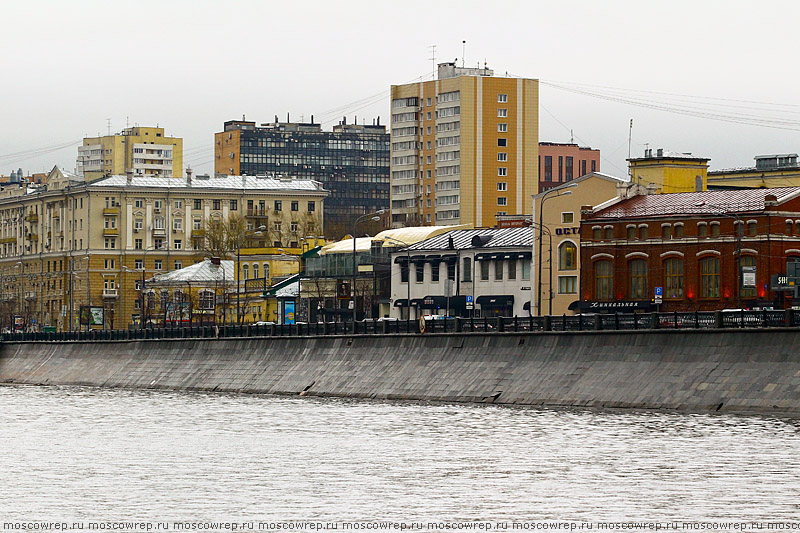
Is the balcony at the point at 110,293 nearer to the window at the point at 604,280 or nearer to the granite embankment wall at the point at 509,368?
the granite embankment wall at the point at 509,368

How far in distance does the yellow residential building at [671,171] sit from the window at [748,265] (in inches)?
1121

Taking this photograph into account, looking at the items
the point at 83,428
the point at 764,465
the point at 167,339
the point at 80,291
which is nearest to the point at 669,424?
the point at 764,465

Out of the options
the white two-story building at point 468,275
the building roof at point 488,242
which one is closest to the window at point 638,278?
the white two-story building at point 468,275

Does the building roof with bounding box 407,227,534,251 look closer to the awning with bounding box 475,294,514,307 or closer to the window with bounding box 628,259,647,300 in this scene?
the awning with bounding box 475,294,514,307

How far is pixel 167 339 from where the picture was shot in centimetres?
11500

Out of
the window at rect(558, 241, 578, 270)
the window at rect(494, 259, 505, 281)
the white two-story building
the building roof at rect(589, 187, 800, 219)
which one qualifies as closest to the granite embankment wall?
the white two-story building

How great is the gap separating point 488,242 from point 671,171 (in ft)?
50.2

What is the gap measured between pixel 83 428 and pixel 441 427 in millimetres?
14992

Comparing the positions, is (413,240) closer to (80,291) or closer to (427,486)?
(80,291)

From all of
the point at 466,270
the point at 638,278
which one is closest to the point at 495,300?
the point at 466,270

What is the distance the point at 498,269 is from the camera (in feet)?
426

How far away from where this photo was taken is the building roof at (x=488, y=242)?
427 ft

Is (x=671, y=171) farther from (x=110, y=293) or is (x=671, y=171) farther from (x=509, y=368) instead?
Result: (x=110, y=293)

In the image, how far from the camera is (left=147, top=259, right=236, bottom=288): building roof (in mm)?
176875
